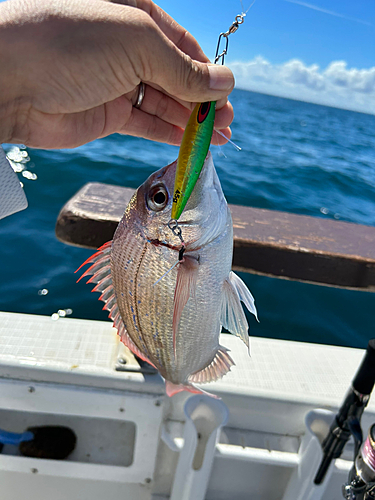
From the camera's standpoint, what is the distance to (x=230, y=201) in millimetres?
6285

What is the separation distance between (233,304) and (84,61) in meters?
0.93

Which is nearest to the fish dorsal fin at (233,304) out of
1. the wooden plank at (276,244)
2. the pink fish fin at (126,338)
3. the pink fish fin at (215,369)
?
the pink fish fin at (215,369)

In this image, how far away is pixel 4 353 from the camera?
1694 mm

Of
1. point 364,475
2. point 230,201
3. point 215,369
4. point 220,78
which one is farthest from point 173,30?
point 230,201

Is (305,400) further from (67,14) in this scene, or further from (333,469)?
(67,14)

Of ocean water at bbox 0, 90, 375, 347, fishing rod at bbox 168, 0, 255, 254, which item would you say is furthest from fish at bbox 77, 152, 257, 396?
ocean water at bbox 0, 90, 375, 347

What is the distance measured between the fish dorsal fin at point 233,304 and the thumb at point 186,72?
1.97ft

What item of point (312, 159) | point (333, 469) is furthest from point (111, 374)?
point (312, 159)

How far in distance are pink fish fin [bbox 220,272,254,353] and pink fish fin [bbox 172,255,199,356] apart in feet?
0.47

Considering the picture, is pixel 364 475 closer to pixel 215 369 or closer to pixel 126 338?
pixel 215 369

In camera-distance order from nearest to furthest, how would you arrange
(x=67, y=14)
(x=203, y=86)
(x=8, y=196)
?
(x=67, y=14), (x=203, y=86), (x=8, y=196)

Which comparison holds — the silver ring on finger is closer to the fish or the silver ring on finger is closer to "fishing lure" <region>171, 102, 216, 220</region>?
the fish

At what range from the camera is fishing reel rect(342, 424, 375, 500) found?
A: 1.19 meters

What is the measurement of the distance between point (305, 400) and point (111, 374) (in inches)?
35.8
